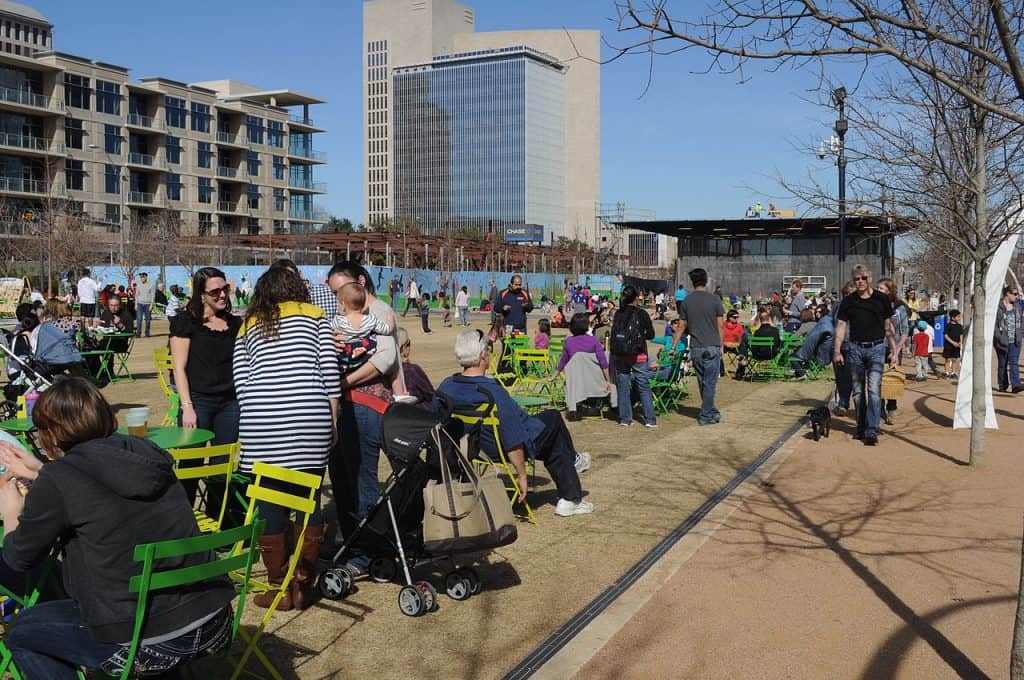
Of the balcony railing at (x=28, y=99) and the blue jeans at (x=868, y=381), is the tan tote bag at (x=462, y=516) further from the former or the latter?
the balcony railing at (x=28, y=99)

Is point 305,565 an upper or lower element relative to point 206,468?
lower

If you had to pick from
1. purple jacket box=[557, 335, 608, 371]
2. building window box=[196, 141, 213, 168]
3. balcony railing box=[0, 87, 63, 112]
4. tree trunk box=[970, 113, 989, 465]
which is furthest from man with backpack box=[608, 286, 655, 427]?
building window box=[196, 141, 213, 168]

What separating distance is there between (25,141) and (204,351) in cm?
6602

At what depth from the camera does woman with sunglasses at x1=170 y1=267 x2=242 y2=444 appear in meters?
6.33

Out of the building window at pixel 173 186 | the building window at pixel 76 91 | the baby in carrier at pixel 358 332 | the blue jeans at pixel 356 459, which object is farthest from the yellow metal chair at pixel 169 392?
the building window at pixel 173 186

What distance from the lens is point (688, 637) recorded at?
4898 millimetres

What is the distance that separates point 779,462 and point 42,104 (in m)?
67.0

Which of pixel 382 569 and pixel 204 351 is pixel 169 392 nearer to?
pixel 204 351

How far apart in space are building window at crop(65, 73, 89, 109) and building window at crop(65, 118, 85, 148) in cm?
109

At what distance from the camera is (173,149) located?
241 feet

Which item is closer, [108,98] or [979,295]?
[979,295]

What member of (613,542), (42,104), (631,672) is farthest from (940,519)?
(42,104)

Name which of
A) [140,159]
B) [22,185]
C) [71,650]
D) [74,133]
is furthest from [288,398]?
[140,159]

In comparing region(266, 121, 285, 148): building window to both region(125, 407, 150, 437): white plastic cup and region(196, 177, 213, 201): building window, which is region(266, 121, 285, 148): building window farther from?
region(125, 407, 150, 437): white plastic cup
